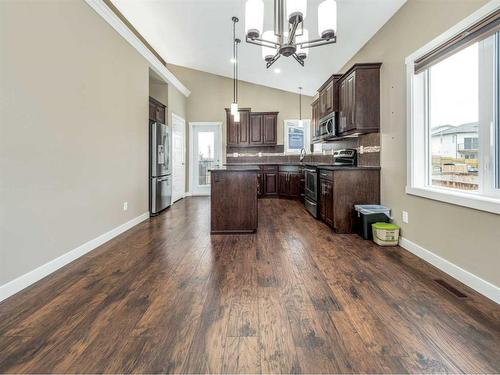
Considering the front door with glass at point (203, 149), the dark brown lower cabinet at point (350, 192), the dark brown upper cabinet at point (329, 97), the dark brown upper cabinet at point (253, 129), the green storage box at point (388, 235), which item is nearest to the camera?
the green storage box at point (388, 235)

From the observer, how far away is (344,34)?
3742 millimetres

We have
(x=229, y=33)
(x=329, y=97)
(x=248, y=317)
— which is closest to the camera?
(x=248, y=317)

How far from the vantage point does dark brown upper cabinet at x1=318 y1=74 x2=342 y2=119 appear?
4.19 metres

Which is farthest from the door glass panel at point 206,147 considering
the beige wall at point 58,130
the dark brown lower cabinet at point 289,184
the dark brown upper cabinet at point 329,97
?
the beige wall at point 58,130

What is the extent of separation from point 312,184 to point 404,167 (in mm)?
1856

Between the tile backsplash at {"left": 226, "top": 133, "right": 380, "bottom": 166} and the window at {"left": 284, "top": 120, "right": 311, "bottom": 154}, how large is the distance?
0.79ft

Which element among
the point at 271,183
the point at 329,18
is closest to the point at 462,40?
the point at 329,18

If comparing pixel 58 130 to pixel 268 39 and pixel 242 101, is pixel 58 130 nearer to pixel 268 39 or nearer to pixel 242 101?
pixel 268 39

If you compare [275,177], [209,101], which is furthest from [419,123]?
[209,101]

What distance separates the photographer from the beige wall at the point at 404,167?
1.96 meters

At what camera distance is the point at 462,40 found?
210cm

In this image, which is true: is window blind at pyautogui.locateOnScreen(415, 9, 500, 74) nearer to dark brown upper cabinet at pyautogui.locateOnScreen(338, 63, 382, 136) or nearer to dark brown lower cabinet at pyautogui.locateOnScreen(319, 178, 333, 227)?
dark brown upper cabinet at pyautogui.locateOnScreen(338, 63, 382, 136)

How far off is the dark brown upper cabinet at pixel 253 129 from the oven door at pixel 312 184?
2.38 meters

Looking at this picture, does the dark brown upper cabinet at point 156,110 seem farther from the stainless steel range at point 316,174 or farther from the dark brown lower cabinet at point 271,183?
the stainless steel range at point 316,174
